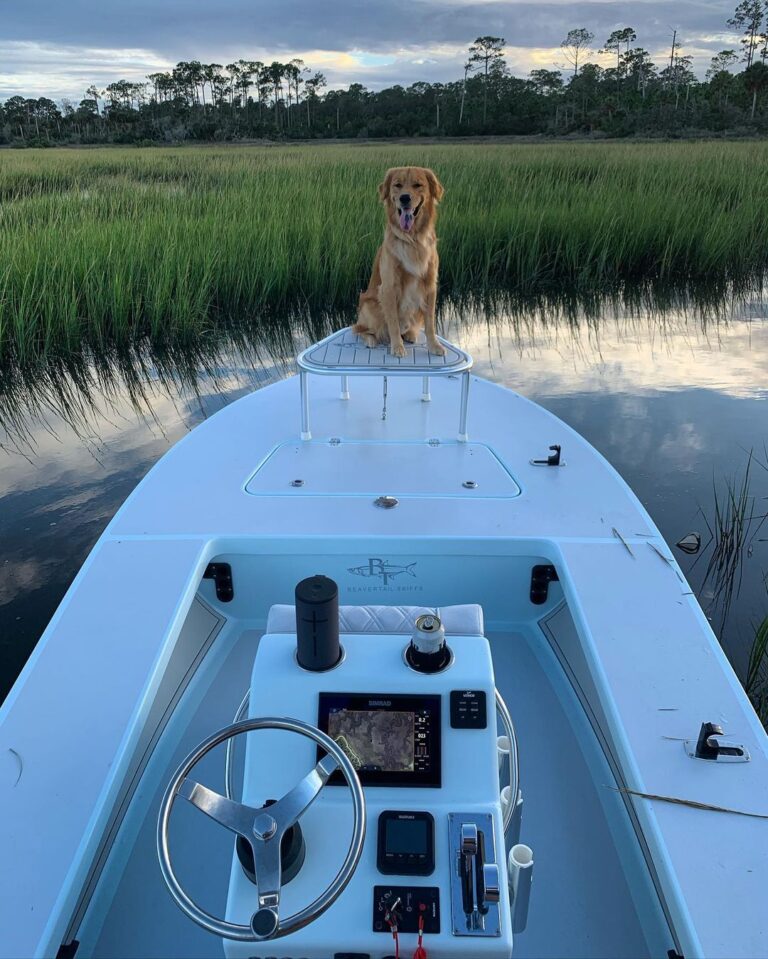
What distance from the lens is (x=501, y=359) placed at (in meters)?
6.12

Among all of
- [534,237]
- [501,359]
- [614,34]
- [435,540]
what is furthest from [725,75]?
[435,540]

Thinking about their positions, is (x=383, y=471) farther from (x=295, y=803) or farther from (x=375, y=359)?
(x=295, y=803)

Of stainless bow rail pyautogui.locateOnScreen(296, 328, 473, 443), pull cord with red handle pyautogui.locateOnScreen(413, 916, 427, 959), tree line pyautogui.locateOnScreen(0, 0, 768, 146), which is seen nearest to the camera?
pull cord with red handle pyautogui.locateOnScreen(413, 916, 427, 959)

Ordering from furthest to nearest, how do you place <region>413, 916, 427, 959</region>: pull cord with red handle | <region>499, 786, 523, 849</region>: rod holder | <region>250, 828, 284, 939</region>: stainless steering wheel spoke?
<region>499, 786, 523, 849</region>: rod holder < <region>413, 916, 427, 959</region>: pull cord with red handle < <region>250, 828, 284, 939</region>: stainless steering wheel spoke

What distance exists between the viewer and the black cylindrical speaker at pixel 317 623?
1282 millimetres

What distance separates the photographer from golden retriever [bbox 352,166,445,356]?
2961 mm

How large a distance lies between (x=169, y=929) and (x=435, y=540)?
1.25 m

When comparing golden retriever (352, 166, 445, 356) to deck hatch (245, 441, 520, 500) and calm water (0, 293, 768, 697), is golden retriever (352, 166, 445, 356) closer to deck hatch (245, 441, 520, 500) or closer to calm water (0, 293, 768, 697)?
deck hatch (245, 441, 520, 500)

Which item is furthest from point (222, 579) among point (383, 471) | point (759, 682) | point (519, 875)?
point (759, 682)

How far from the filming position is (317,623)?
1.33 m

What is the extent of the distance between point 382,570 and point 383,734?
93 centimetres

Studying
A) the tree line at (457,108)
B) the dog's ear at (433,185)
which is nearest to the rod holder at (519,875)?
the dog's ear at (433,185)

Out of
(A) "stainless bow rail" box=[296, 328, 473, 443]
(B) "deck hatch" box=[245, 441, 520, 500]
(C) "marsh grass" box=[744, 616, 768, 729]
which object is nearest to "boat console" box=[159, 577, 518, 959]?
(B) "deck hatch" box=[245, 441, 520, 500]

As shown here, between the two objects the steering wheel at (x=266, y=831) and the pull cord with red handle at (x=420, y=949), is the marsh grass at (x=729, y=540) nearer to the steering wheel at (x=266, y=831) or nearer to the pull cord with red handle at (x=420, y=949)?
the pull cord with red handle at (x=420, y=949)
